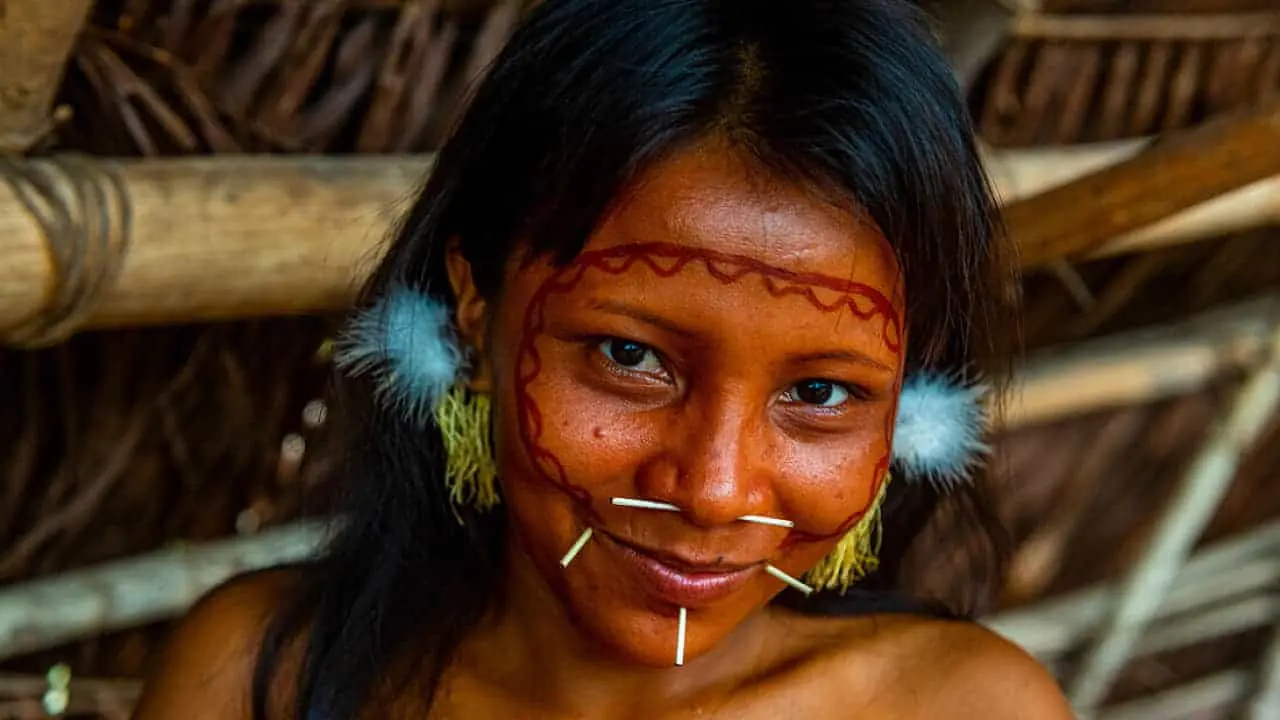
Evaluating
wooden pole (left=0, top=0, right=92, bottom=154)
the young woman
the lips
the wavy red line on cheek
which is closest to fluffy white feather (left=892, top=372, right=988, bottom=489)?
the young woman

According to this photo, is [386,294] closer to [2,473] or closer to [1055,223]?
[1055,223]

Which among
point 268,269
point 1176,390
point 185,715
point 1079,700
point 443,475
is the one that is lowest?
point 1079,700

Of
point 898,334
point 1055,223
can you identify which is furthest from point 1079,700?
point 898,334

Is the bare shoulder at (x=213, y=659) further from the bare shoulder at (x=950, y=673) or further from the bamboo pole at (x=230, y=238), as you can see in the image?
the bare shoulder at (x=950, y=673)

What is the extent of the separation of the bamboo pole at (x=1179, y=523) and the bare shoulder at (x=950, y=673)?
107 centimetres

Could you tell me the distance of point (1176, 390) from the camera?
7.32 feet

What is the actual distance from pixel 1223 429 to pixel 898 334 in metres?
1.38

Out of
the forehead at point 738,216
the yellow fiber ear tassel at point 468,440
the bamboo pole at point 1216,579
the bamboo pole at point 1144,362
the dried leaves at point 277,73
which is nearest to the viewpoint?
the forehead at point 738,216

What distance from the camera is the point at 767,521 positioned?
3.05ft

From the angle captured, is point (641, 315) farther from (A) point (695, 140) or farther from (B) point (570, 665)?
(B) point (570, 665)

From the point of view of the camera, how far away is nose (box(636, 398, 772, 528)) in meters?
0.89

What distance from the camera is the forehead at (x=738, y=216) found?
878 mm

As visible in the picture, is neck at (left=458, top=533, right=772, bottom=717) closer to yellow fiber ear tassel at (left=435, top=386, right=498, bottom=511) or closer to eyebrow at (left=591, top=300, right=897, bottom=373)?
yellow fiber ear tassel at (left=435, top=386, right=498, bottom=511)

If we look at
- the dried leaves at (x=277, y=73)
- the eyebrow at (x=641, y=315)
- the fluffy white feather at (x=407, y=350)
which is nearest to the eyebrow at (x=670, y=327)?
the eyebrow at (x=641, y=315)
